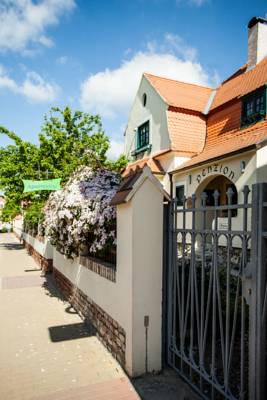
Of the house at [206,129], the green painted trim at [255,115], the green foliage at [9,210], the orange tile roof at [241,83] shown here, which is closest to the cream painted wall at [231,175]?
the house at [206,129]

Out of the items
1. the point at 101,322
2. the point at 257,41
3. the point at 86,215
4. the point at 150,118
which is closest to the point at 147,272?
the point at 101,322

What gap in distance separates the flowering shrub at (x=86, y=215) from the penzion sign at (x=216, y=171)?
504cm

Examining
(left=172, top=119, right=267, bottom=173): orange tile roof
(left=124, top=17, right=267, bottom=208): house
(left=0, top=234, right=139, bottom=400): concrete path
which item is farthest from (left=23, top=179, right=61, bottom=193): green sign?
(left=172, top=119, right=267, bottom=173): orange tile roof

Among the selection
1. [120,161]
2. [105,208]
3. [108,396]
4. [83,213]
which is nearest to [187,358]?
[108,396]

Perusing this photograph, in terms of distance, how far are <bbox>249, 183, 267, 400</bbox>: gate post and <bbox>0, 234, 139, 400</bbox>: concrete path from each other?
1.52 meters

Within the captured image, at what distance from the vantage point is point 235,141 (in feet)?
36.3

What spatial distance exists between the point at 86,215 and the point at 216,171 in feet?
21.9

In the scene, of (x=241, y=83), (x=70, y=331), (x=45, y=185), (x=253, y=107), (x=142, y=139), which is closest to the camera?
(x=70, y=331)

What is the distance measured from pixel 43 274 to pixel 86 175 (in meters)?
5.98

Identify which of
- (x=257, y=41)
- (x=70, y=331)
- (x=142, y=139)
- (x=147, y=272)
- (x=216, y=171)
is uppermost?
(x=257, y=41)

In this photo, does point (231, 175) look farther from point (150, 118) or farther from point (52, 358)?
point (52, 358)

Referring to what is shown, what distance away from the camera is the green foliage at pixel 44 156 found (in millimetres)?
17000

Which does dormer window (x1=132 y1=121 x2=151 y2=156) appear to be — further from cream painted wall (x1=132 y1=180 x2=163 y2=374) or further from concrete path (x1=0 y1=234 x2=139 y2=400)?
cream painted wall (x1=132 y1=180 x2=163 y2=374)

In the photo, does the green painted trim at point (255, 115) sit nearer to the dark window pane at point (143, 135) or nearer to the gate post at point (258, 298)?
the dark window pane at point (143, 135)
